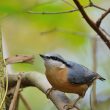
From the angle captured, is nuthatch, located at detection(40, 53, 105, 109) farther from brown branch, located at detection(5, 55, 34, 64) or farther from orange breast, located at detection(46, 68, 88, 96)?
brown branch, located at detection(5, 55, 34, 64)

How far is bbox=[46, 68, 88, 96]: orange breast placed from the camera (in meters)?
1.50

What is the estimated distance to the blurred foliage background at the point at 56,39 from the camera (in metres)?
1.23

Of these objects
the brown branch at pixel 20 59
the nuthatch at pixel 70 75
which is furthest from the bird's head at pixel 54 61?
the brown branch at pixel 20 59

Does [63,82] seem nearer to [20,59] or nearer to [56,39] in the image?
[56,39]

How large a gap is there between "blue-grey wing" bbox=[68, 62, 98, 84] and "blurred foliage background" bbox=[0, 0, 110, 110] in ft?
0.12

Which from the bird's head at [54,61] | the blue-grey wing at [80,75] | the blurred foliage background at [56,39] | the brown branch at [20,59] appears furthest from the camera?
the blue-grey wing at [80,75]

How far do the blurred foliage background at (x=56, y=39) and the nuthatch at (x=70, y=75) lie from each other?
0.03 meters

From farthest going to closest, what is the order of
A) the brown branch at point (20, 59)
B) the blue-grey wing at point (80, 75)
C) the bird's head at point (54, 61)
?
the blue-grey wing at point (80, 75) < the bird's head at point (54, 61) < the brown branch at point (20, 59)

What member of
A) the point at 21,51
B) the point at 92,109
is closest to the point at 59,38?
the point at 21,51

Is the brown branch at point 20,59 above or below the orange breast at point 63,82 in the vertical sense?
above

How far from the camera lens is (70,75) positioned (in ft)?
5.23

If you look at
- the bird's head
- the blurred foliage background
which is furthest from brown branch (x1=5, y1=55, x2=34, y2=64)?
the bird's head

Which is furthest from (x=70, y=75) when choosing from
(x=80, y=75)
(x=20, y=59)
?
(x=20, y=59)

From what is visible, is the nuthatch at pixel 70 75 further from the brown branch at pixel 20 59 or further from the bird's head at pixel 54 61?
the brown branch at pixel 20 59
